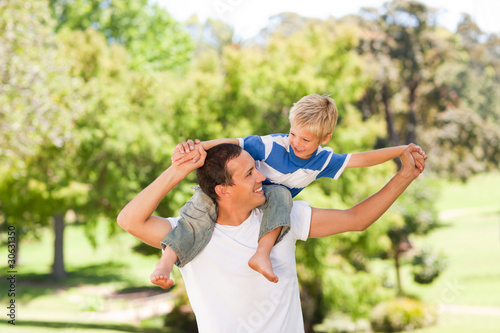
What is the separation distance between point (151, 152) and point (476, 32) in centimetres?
1847

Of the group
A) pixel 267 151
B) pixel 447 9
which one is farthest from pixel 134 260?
pixel 267 151

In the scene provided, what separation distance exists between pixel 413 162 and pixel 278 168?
532 mm

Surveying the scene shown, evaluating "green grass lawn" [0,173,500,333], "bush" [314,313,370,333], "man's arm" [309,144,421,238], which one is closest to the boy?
"man's arm" [309,144,421,238]

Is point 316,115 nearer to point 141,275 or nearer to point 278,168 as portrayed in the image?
point 278,168

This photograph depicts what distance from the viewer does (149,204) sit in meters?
1.72

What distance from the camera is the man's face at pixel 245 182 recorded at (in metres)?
1.79

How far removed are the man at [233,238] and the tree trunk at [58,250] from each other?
1826 cm

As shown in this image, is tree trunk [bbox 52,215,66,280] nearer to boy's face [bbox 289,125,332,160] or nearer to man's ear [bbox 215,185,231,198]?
boy's face [bbox 289,125,332,160]

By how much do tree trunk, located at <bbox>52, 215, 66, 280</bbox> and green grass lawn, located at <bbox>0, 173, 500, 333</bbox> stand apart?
396 mm

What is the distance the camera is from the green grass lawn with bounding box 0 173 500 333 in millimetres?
13836

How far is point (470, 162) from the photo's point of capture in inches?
870

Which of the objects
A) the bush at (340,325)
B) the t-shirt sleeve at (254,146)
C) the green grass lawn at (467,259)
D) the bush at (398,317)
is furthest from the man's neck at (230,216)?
the bush at (398,317)

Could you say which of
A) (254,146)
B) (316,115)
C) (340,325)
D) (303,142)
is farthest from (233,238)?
(340,325)

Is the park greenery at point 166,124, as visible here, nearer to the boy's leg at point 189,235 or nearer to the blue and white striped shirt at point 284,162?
the blue and white striped shirt at point 284,162
